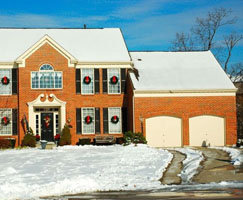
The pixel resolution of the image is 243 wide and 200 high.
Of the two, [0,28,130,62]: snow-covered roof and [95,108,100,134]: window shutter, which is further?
[0,28,130,62]: snow-covered roof

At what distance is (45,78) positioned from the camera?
33.3 metres

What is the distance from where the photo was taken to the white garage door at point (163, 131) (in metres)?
32.8

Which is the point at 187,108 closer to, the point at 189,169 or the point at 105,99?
the point at 105,99

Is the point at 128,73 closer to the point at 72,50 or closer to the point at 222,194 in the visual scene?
the point at 72,50

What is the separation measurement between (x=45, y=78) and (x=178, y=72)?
939 centimetres

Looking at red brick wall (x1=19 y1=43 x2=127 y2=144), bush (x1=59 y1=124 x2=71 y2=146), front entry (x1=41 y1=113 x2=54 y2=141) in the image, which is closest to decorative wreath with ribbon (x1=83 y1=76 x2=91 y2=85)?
red brick wall (x1=19 y1=43 x2=127 y2=144)

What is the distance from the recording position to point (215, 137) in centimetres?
3322

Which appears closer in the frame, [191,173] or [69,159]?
[191,173]

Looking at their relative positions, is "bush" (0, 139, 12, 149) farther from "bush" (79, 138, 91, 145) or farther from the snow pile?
the snow pile

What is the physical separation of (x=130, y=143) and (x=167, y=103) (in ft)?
14.1

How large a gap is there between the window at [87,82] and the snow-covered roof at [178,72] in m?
2.86

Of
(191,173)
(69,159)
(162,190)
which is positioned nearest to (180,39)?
(69,159)

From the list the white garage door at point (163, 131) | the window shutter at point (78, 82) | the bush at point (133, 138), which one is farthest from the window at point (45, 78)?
the white garage door at point (163, 131)

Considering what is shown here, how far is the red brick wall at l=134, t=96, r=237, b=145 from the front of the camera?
108ft
